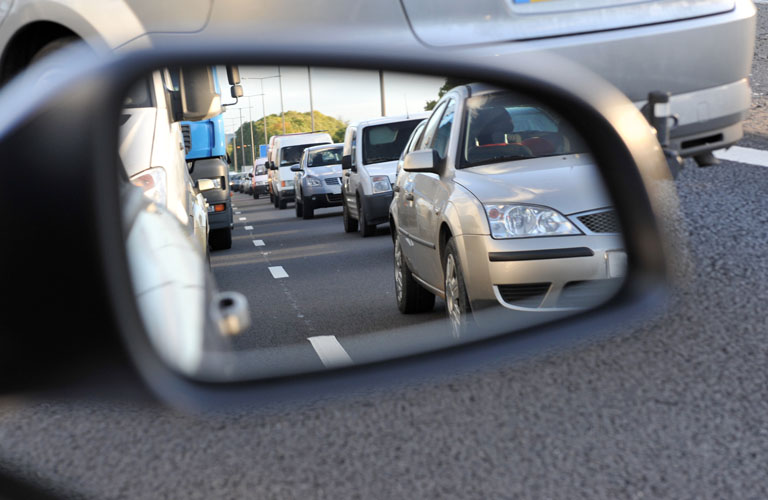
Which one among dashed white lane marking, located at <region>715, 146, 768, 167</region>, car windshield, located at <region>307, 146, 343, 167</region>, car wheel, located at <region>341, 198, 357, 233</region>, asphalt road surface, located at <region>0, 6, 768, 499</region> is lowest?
car wheel, located at <region>341, 198, 357, 233</region>

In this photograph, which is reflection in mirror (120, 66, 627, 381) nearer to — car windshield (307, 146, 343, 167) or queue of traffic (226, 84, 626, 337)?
queue of traffic (226, 84, 626, 337)

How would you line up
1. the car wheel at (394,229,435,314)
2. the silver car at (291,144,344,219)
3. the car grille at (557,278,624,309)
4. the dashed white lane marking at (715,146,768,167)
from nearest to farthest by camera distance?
the car grille at (557,278,624,309), the car wheel at (394,229,435,314), the dashed white lane marking at (715,146,768,167), the silver car at (291,144,344,219)

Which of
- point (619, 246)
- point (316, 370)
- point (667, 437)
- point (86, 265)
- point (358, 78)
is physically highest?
point (358, 78)

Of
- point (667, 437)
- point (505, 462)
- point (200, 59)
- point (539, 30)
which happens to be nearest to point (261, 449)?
point (505, 462)

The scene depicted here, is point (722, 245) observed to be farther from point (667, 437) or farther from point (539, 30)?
point (667, 437)

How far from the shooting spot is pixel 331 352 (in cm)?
186

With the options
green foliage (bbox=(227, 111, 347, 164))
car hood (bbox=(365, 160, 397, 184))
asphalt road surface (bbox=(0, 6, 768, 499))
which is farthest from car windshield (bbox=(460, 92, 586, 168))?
car hood (bbox=(365, 160, 397, 184))

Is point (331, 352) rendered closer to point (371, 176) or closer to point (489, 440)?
point (489, 440)

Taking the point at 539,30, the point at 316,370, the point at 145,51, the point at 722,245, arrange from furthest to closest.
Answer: the point at 722,245 → the point at 539,30 → the point at 316,370 → the point at 145,51

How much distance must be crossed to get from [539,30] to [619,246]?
137 inches

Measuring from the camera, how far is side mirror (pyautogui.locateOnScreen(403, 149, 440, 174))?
475 cm

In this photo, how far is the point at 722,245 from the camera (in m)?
6.03

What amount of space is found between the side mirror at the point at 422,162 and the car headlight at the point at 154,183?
2.88 meters

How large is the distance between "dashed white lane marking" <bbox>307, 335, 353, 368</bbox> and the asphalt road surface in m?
0.65
